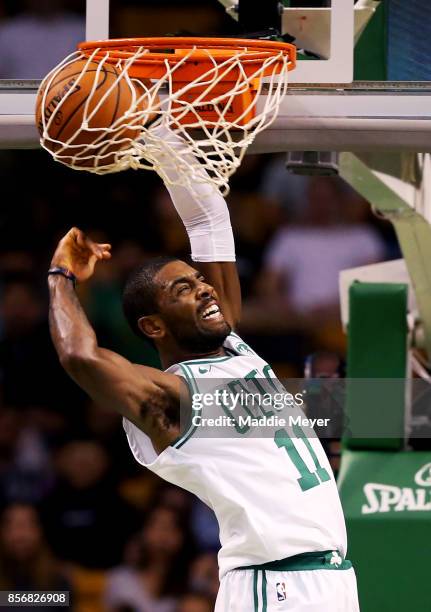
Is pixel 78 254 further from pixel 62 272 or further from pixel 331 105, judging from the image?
pixel 331 105

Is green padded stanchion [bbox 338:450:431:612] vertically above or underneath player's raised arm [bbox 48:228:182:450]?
underneath

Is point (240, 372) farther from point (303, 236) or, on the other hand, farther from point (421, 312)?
point (303, 236)


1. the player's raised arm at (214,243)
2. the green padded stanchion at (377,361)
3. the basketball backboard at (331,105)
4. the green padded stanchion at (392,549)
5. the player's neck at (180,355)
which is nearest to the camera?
the basketball backboard at (331,105)

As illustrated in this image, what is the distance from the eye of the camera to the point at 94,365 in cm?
306

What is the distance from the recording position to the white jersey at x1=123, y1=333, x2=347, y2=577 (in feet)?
10.6

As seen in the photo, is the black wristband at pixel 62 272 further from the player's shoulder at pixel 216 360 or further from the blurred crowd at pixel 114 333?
the blurred crowd at pixel 114 333

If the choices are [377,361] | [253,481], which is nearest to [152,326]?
[253,481]

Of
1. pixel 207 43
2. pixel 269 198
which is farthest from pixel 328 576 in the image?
pixel 269 198

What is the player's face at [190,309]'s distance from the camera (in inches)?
134

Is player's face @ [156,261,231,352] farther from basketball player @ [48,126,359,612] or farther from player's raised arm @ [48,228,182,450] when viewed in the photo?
player's raised arm @ [48,228,182,450]

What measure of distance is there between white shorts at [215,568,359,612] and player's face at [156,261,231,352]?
25.9 inches

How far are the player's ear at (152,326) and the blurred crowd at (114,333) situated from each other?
2.69 m

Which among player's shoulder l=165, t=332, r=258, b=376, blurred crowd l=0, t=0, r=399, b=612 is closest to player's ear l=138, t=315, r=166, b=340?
player's shoulder l=165, t=332, r=258, b=376

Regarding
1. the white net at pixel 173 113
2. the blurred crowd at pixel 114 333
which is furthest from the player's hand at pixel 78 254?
the blurred crowd at pixel 114 333
